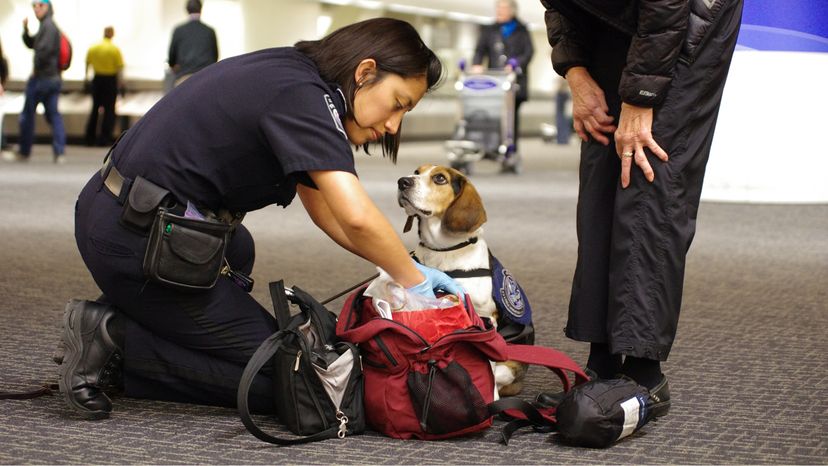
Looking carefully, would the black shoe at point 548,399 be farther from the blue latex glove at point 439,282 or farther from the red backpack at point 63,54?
the red backpack at point 63,54

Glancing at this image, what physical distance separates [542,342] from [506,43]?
8.45 m

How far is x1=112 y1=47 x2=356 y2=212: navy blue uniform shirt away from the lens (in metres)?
2.67

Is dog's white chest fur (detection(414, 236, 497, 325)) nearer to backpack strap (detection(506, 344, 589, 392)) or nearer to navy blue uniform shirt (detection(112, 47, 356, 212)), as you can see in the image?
backpack strap (detection(506, 344, 589, 392))

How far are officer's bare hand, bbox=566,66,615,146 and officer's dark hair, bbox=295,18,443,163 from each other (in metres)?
0.45

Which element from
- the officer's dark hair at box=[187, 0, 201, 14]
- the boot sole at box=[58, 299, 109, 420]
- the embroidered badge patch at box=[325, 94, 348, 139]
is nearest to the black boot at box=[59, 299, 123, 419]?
the boot sole at box=[58, 299, 109, 420]

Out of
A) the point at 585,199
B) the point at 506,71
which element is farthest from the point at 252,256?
the point at 506,71

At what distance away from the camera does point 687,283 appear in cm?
536

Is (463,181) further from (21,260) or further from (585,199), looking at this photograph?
(21,260)

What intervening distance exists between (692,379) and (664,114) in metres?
0.94

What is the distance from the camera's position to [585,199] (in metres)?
3.11

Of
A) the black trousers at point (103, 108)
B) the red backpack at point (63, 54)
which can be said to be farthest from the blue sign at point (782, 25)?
the black trousers at point (103, 108)

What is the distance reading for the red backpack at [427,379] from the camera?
2672 mm

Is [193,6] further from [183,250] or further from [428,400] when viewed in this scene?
[428,400]

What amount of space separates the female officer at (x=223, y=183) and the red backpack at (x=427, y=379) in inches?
6.7
